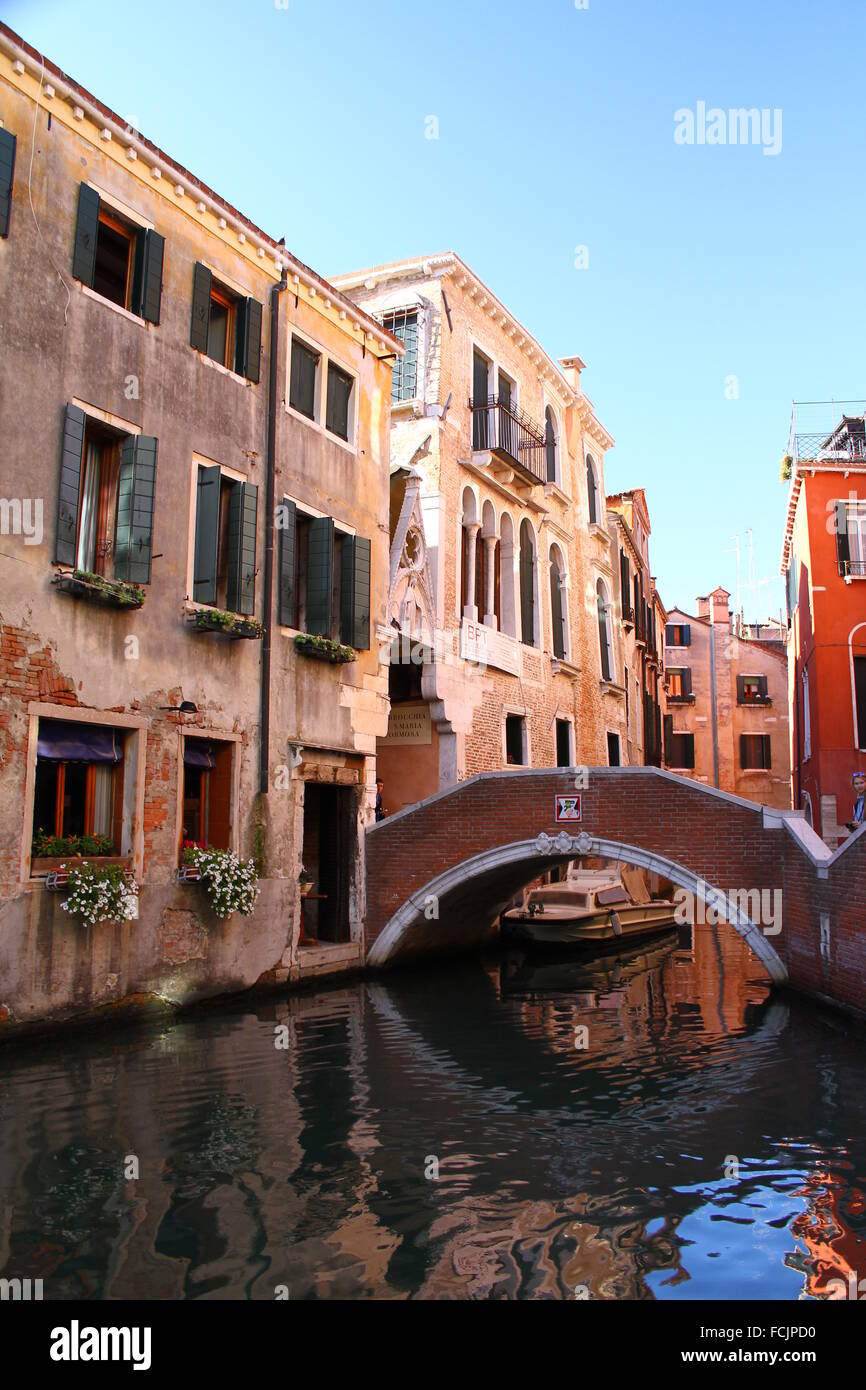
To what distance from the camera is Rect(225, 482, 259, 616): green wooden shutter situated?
1103 cm

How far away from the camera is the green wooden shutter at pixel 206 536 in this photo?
10609mm

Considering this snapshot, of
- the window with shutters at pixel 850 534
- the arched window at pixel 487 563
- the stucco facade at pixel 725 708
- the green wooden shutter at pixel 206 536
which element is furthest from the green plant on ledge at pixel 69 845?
the stucco facade at pixel 725 708

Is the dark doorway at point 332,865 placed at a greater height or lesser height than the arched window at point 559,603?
lesser

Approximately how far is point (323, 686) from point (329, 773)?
1047mm

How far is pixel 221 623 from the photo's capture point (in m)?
10.4

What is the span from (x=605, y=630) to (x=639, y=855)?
1202 centimetres

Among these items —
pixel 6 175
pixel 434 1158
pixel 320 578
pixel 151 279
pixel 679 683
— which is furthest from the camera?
pixel 679 683

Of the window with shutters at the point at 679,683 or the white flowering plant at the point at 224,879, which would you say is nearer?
the white flowering plant at the point at 224,879

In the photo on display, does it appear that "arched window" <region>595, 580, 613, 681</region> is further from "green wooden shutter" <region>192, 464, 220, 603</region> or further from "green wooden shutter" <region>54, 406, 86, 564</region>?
"green wooden shutter" <region>54, 406, 86, 564</region>

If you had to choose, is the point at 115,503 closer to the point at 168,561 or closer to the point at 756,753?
the point at 168,561

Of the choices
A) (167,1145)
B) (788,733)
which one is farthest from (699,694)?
(167,1145)

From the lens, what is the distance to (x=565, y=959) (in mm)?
16766

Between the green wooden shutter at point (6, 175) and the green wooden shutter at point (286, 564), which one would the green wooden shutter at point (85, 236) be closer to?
the green wooden shutter at point (6, 175)

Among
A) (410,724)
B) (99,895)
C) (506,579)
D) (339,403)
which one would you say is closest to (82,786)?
(99,895)
